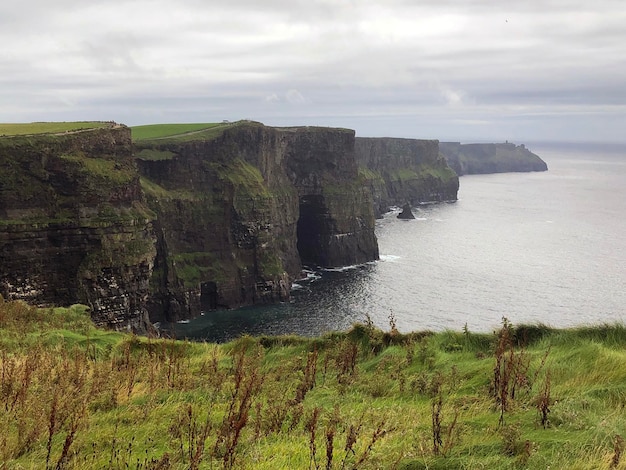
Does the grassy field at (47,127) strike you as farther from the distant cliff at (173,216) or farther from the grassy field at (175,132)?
the grassy field at (175,132)

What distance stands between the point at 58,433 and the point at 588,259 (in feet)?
364

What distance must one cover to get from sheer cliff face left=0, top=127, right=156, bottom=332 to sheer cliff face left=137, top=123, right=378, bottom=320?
14698 mm

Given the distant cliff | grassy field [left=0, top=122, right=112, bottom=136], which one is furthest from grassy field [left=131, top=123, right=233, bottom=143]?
grassy field [left=0, top=122, right=112, bottom=136]

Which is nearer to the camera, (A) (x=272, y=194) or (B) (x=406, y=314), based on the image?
(B) (x=406, y=314)

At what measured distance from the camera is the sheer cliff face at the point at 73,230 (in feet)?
171

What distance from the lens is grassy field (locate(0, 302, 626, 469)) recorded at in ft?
18.9

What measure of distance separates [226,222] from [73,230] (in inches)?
1192

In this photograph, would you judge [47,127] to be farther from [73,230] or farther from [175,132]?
[175,132]

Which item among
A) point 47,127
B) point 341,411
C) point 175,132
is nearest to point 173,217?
point 47,127

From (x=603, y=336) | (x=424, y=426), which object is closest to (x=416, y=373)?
(x=424, y=426)

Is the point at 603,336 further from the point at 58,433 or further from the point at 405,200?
the point at 405,200

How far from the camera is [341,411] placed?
26.4ft

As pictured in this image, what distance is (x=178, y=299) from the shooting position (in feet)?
239

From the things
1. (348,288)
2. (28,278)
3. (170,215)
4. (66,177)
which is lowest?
(348,288)
